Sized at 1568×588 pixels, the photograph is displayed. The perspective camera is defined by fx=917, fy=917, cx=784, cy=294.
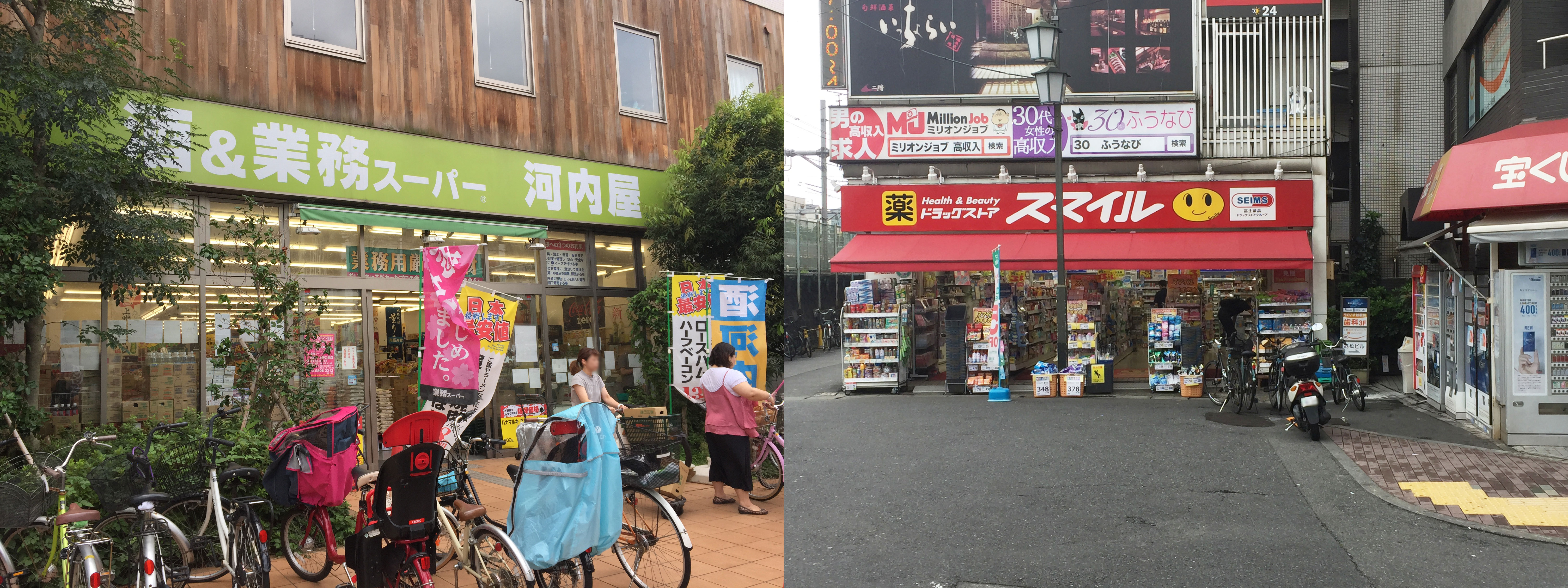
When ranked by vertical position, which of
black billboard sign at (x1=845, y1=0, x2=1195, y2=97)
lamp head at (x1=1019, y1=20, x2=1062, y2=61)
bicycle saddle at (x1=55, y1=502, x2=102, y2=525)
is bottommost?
bicycle saddle at (x1=55, y1=502, x2=102, y2=525)

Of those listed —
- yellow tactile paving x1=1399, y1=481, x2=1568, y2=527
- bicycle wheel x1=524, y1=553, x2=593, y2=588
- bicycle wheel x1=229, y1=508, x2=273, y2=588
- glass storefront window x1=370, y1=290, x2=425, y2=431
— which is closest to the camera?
bicycle wheel x1=524, y1=553, x2=593, y2=588

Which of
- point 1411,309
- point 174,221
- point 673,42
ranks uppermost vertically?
point 673,42

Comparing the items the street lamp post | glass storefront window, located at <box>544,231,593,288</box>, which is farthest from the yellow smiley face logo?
glass storefront window, located at <box>544,231,593,288</box>

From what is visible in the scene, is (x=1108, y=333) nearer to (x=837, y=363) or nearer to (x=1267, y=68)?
(x=1267, y=68)

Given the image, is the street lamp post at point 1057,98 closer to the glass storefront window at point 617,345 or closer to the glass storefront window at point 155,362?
the glass storefront window at point 617,345

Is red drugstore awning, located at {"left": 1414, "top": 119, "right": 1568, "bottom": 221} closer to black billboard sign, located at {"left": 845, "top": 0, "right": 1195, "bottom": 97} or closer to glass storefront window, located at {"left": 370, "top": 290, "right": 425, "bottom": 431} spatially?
black billboard sign, located at {"left": 845, "top": 0, "right": 1195, "bottom": 97}

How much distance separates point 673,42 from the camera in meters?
11.0

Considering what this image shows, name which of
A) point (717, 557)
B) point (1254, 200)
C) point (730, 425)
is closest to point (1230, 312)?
point (1254, 200)

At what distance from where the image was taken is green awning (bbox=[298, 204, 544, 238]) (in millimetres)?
8031

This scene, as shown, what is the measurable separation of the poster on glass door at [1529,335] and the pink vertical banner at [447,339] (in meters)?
7.76

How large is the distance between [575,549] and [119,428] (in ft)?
17.7

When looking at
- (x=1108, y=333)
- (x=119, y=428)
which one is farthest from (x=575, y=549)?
(x=1108, y=333)

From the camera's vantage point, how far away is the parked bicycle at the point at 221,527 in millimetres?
4195

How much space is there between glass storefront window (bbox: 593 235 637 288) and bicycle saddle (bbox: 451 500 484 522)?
688 centimetres
